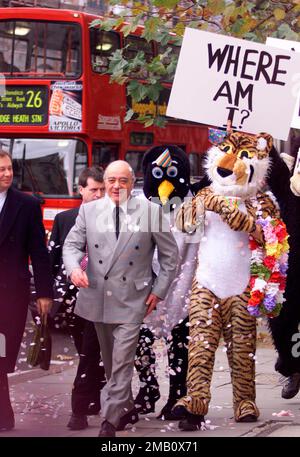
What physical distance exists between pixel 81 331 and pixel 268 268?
1508 mm

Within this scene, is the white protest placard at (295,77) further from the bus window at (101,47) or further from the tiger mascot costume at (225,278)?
the bus window at (101,47)

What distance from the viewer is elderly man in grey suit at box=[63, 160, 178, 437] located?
7.26 meters

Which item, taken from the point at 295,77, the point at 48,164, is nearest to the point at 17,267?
the point at 295,77

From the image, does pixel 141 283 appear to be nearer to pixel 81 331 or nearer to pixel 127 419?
pixel 127 419

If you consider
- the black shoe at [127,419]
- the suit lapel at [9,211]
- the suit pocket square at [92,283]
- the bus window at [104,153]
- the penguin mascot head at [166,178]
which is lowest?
the black shoe at [127,419]

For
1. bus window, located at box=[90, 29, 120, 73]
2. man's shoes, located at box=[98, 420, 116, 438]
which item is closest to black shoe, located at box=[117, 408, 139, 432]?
man's shoes, located at box=[98, 420, 116, 438]

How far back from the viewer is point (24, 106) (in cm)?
1727

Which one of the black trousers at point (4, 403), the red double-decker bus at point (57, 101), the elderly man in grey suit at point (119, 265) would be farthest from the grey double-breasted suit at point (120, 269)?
the red double-decker bus at point (57, 101)

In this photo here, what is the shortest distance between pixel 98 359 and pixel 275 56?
2296 mm

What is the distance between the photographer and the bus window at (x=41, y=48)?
57.0 feet

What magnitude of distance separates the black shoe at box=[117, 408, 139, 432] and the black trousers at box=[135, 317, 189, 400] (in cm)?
39

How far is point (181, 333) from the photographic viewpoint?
816cm

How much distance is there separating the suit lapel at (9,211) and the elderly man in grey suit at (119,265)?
47 cm

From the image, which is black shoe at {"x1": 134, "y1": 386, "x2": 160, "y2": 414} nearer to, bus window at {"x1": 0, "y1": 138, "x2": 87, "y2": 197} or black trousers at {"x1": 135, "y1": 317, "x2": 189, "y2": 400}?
black trousers at {"x1": 135, "y1": 317, "x2": 189, "y2": 400}
